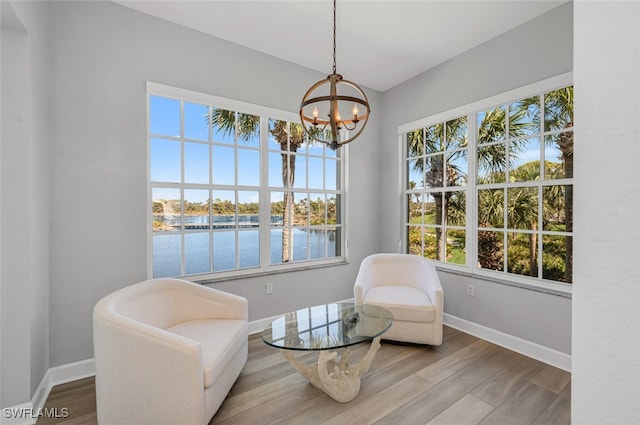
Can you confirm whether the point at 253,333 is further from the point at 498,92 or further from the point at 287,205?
the point at 498,92

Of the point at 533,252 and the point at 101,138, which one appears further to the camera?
the point at 533,252

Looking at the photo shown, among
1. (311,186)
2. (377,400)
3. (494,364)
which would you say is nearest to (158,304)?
(377,400)

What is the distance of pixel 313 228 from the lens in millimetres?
3713

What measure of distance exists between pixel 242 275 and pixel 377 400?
1.74 meters

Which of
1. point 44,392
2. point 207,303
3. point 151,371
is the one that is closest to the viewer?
point 151,371

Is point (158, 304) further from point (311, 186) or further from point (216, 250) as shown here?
point (311, 186)

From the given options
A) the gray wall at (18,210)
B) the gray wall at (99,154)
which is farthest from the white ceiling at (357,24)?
the gray wall at (18,210)

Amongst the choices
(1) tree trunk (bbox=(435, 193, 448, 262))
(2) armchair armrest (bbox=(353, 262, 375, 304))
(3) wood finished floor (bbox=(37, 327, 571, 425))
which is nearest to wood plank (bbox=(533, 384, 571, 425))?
(3) wood finished floor (bbox=(37, 327, 571, 425))

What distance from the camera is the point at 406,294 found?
9.78 ft

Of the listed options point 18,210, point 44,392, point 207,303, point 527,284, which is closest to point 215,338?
point 207,303

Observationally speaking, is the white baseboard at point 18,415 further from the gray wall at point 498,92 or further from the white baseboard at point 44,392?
the gray wall at point 498,92

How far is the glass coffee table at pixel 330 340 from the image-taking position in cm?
193

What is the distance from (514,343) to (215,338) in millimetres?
2650

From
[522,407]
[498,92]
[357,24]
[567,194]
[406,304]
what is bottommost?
[522,407]
